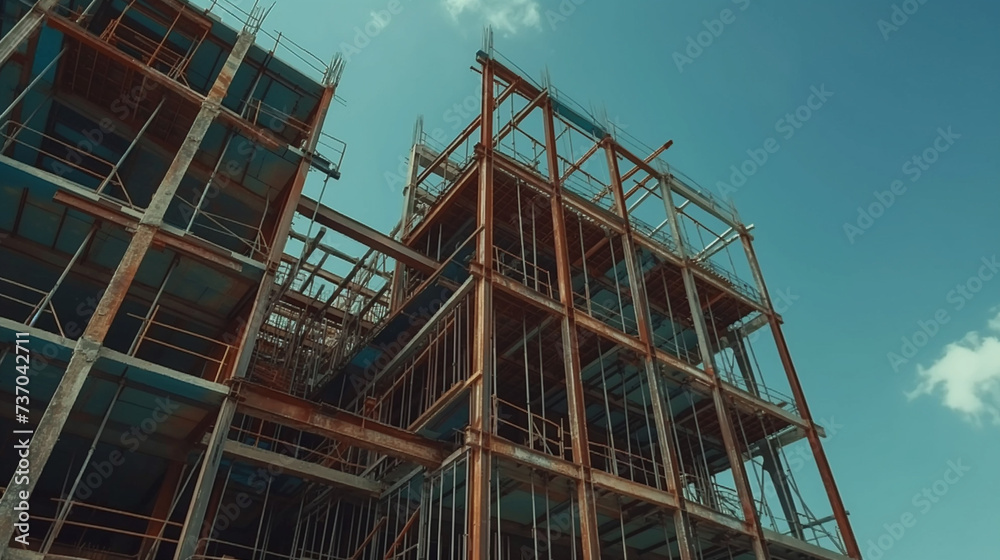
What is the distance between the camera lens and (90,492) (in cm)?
1537

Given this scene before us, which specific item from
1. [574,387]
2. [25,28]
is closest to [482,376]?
[574,387]

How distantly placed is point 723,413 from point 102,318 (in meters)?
15.8

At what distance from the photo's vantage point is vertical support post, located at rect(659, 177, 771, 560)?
16.2 meters

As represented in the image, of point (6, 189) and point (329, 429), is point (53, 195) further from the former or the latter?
point (329, 429)

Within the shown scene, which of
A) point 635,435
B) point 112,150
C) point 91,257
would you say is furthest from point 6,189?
point 635,435

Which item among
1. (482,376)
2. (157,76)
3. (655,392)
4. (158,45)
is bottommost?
(482,376)

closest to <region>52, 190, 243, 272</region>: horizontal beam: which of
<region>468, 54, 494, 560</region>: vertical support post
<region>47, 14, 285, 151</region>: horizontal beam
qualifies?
<region>47, 14, 285, 151</region>: horizontal beam

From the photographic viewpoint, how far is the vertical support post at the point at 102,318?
901 cm

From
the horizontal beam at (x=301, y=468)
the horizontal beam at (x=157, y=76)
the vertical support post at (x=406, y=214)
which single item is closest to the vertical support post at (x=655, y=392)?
the horizontal beam at (x=301, y=468)

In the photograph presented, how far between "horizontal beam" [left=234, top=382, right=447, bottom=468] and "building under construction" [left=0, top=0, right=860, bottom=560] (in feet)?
0.19

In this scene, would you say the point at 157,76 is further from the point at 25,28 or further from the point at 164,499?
the point at 164,499

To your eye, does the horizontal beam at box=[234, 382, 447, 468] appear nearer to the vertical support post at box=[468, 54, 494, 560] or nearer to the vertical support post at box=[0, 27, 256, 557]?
the vertical support post at box=[468, 54, 494, 560]

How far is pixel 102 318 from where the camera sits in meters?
10.9

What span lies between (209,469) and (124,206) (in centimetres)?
568
